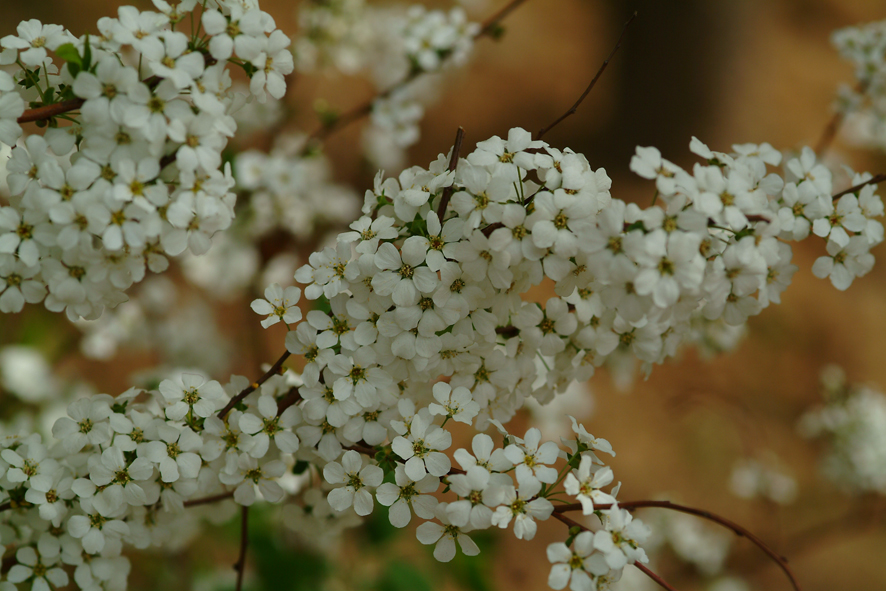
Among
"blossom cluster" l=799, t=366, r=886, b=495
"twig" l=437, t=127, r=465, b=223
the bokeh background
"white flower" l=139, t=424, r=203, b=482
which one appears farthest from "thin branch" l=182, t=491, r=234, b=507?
"blossom cluster" l=799, t=366, r=886, b=495

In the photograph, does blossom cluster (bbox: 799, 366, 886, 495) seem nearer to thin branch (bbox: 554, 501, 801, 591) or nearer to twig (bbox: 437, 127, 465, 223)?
thin branch (bbox: 554, 501, 801, 591)

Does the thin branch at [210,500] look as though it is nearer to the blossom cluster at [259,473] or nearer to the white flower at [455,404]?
the blossom cluster at [259,473]

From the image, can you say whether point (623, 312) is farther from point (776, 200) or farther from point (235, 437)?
point (235, 437)

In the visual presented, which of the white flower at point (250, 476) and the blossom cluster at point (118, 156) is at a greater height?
the blossom cluster at point (118, 156)

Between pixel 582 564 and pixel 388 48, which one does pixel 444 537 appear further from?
pixel 388 48

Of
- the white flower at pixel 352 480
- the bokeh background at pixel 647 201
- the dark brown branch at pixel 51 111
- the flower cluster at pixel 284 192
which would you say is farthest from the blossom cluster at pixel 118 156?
the bokeh background at pixel 647 201

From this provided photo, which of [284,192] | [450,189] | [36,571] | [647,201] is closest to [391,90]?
[284,192]
